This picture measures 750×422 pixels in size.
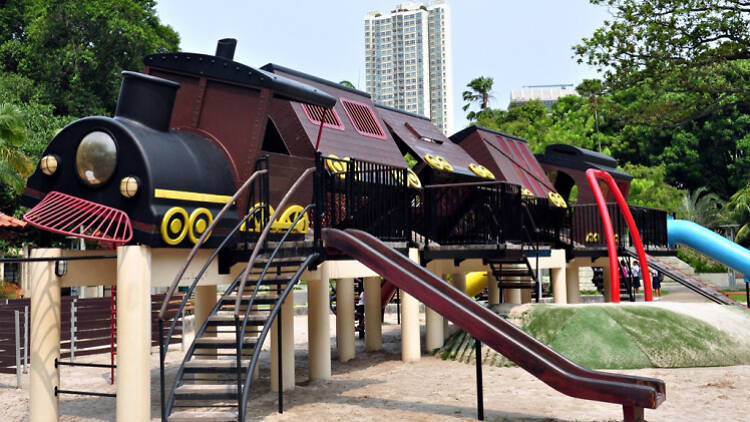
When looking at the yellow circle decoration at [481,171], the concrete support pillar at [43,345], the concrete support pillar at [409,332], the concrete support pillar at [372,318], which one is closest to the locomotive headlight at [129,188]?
the concrete support pillar at [43,345]

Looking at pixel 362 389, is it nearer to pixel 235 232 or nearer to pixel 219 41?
pixel 235 232

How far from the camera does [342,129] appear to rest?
17062mm

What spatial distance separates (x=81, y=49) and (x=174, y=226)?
131ft

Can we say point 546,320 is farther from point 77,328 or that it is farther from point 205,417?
point 77,328

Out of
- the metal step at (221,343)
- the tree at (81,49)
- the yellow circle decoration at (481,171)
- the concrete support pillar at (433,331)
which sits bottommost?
the concrete support pillar at (433,331)

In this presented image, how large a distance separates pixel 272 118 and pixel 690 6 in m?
14.4

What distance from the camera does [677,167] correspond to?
6062 cm

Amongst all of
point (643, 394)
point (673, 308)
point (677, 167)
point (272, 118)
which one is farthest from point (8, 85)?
point (677, 167)

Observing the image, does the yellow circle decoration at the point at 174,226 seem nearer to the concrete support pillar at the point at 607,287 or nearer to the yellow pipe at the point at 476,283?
the yellow pipe at the point at 476,283

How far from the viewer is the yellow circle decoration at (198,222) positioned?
35.0 ft

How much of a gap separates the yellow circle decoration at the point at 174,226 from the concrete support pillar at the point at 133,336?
0.35 m

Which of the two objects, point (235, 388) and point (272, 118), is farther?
point (272, 118)

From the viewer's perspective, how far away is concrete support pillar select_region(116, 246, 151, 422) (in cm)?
955

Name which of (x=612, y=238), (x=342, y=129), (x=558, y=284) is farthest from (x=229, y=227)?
(x=558, y=284)
